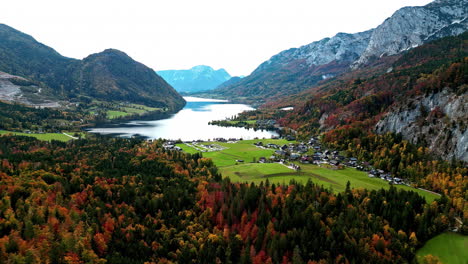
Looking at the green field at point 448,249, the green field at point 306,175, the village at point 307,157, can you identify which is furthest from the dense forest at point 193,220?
the village at point 307,157

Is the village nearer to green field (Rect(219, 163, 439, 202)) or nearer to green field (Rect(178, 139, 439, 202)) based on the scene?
green field (Rect(178, 139, 439, 202))

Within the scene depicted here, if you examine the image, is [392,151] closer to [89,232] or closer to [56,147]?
[89,232]

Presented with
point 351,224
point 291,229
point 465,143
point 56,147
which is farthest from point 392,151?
point 56,147

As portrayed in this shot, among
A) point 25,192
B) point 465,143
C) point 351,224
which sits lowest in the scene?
point 351,224

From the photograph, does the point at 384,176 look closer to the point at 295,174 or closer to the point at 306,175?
the point at 306,175

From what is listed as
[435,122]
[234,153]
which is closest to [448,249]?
[435,122]

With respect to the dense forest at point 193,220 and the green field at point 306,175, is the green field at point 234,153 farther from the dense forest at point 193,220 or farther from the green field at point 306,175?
the dense forest at point 193,220
